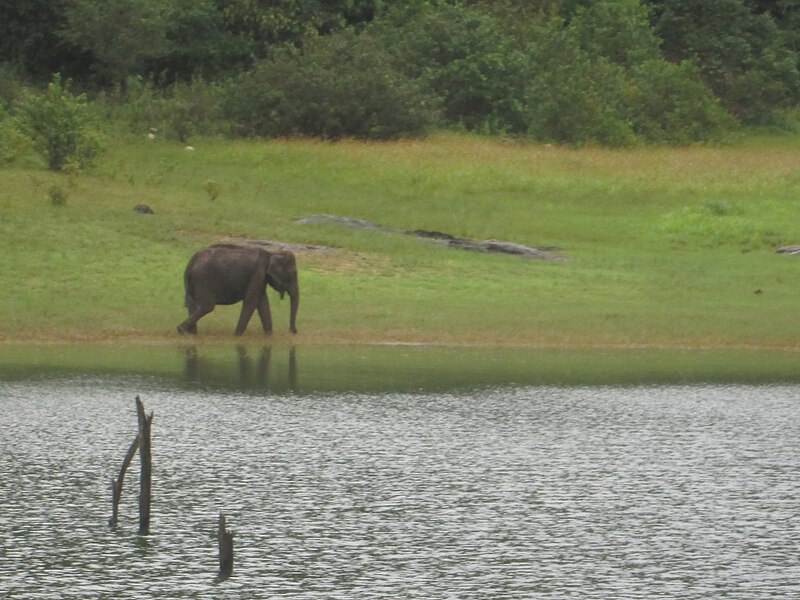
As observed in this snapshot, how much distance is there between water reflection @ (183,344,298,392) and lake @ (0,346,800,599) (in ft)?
0.28

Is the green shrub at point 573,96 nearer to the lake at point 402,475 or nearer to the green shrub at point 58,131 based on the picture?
the green shrub at point 58,131

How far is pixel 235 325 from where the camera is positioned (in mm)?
29422

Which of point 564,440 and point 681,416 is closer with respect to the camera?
point 564,440

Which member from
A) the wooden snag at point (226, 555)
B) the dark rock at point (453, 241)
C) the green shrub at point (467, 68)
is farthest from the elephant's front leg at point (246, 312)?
the green shrub at point (467, 68)

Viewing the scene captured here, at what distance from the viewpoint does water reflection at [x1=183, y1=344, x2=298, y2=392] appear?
23344 millimetres

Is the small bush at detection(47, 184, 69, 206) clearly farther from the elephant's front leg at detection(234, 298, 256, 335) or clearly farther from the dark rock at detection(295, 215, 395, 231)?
the elephant's front leg at detection(234, 298, 256, 335)

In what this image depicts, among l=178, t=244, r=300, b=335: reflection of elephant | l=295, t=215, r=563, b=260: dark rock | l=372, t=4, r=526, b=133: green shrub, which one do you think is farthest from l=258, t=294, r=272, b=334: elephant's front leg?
l=372, t=4, r=526, b=133: green shrub

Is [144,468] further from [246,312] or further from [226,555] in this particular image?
[246,312]

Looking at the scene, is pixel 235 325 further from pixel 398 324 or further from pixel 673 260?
pixel 673 260

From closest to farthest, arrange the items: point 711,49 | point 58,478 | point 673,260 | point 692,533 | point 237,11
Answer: point 692,533 < point 58,478 < point 673,260 < point 237,11 < point 711,49

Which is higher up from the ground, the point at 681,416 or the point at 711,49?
the point at 711,49

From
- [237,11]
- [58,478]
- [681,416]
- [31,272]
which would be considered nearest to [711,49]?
[237,11]

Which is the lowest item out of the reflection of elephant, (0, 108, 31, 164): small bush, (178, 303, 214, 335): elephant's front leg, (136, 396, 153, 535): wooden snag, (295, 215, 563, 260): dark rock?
(136, 396, 153, 535): wooden snag

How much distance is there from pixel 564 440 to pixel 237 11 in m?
48.5
